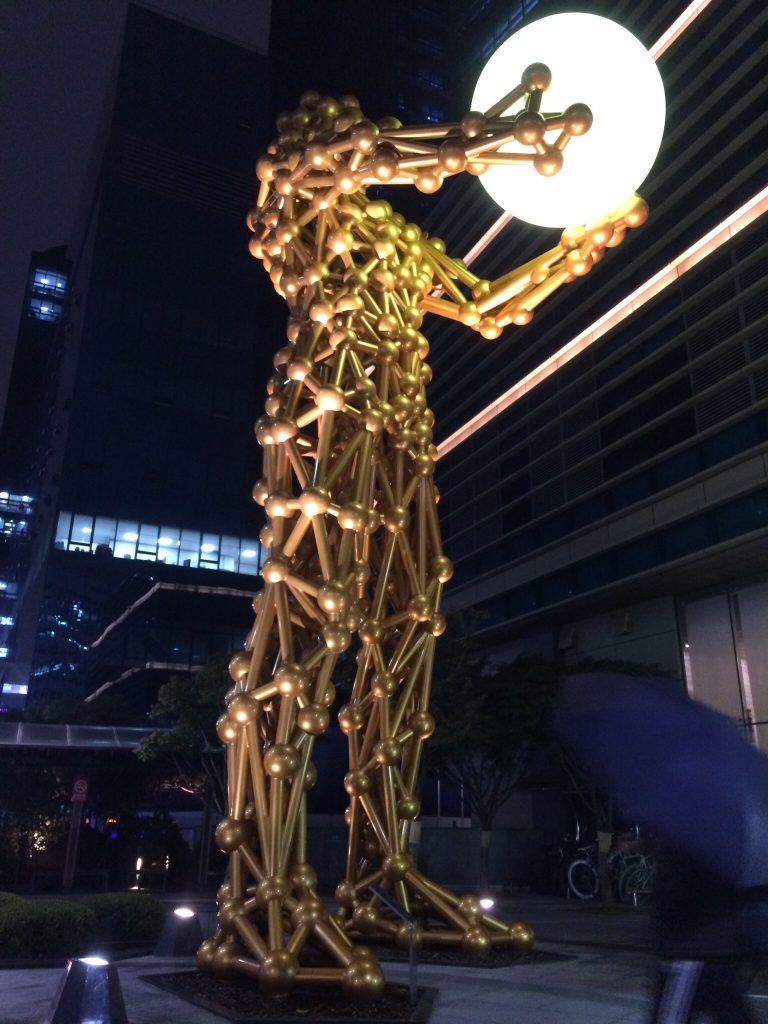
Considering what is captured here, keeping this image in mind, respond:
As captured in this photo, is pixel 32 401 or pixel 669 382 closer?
pixel 669 382

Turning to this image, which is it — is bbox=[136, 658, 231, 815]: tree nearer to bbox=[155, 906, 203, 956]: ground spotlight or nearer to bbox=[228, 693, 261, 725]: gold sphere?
bbox=[155, 906, 203, 956]: ground spotlight

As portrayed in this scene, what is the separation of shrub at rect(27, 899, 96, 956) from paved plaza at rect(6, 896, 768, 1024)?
72 centimetres

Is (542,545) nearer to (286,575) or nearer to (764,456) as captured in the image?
(764,456)

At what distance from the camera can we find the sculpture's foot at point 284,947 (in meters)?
6.75

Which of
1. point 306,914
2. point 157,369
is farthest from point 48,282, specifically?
point 306,914

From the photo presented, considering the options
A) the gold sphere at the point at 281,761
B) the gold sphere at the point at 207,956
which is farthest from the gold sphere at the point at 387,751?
the gold sphere at the point at 207,956

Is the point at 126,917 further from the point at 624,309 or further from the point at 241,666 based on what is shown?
the point at 624,309

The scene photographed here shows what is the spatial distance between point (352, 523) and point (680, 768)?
4529mm

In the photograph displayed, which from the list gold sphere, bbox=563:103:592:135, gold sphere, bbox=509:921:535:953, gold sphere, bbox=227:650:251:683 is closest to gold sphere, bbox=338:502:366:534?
gold sphere, bbox=227:650:251:683

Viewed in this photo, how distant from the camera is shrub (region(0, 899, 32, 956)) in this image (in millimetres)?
10156

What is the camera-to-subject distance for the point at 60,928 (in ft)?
34.1

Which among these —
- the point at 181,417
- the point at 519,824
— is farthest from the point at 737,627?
the point at 181,417

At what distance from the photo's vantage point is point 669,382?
A: 93.6 ft

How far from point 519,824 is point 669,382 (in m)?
18.4
